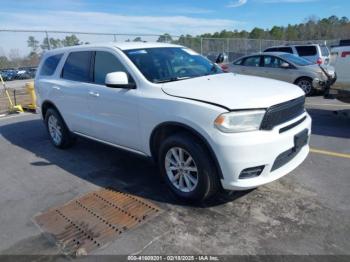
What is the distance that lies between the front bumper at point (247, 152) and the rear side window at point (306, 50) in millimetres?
13531

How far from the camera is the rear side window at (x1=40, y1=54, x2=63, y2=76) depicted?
6.06 m

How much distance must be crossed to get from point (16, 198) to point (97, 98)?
1722 mm

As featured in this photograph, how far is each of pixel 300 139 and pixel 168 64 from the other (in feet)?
6.58

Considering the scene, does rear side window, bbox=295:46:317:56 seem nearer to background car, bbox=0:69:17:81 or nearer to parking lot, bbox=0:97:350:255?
parking lot, bbox=0:97:350:255

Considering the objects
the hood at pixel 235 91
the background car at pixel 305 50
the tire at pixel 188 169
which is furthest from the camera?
the background car at pixel 305 50

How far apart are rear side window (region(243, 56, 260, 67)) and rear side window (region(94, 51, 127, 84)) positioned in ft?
27.3

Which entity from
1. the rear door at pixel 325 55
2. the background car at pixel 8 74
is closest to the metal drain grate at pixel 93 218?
Answer: the rear door at pixel 325 55

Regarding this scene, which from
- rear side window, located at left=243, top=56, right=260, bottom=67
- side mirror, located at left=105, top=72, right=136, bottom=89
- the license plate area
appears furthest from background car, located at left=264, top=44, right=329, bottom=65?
side mirror, located at left=105, top=72, right=136, bottom=89

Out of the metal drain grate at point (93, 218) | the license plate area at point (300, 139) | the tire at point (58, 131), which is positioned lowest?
the metal drain grate at point (93, 218)

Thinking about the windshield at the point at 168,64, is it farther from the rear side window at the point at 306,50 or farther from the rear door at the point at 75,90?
the rear side window at the point at 306,50

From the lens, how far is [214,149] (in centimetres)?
337

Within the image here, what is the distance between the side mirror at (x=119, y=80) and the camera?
4117 mm

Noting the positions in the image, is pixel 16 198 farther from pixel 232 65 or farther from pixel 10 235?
pixel 232 65

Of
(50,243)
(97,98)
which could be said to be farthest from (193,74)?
(50,243)
